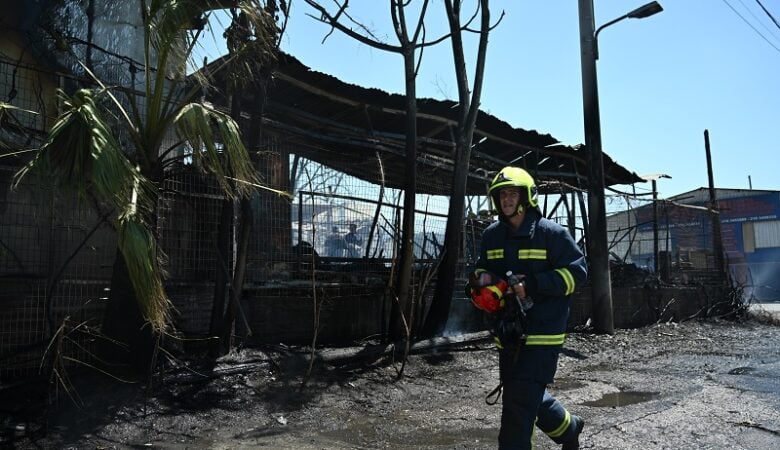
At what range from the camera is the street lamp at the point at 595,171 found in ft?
32.2

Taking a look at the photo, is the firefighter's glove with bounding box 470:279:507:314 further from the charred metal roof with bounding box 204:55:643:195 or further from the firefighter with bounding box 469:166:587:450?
the charred metal roof with bounding box 204:55:643:195

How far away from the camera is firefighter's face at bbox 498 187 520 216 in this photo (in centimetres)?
340

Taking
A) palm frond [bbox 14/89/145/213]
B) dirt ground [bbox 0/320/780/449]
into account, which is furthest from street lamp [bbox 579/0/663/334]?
palm frond [bbox 14/89/145/213]

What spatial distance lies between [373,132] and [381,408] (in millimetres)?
5263

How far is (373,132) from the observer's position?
9406 mm

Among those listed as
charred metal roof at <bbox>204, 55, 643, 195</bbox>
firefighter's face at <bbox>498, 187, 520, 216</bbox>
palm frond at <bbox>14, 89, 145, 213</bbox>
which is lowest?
firefighter's face at <bbox>498, 187, 520, 216</bbox>

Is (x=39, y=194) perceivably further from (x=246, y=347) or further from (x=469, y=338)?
(x=469, y=338)

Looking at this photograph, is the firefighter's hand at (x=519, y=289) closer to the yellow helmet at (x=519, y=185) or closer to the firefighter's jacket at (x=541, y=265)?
the firefighter's jacket at (x=541, y=265)

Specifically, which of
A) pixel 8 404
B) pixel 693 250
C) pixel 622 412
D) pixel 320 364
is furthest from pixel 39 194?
pixel 693 250

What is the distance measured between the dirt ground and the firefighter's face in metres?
1.95

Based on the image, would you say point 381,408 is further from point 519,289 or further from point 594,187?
point 594,187

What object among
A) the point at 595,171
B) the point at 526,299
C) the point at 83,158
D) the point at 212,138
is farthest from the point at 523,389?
the point at 595,171

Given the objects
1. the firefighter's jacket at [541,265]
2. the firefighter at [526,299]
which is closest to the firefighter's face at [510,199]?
the firefighter at [526,299]

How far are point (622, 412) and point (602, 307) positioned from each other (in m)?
5.03
